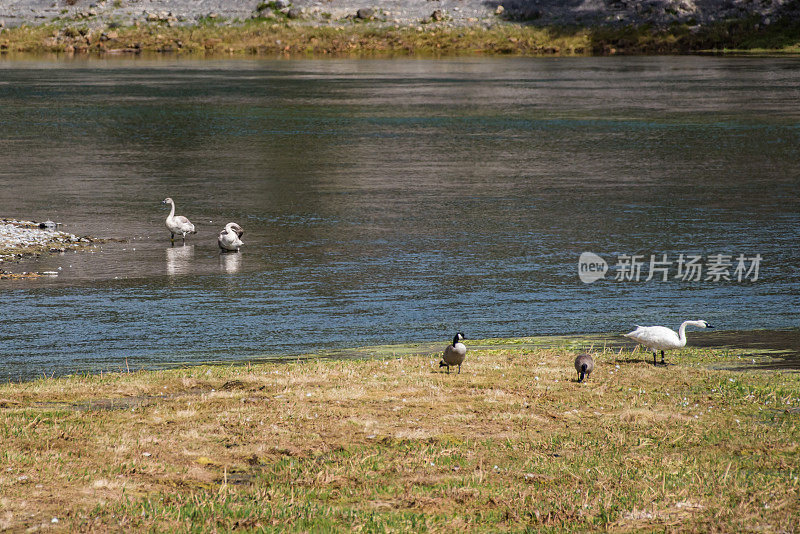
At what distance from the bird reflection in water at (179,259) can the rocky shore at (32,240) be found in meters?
2.88

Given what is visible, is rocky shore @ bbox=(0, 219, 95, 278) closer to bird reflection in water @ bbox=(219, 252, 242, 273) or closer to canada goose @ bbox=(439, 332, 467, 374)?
bird reflection in water @ bbox=(219, 252, 242, 273)

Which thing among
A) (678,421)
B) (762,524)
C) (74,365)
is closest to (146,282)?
(74,365)

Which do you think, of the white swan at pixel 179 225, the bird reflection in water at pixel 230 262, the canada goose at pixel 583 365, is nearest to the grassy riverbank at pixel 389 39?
the white swan at pixel 179 225

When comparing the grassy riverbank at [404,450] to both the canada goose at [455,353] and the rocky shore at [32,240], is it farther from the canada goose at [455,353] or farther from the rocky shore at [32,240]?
the rocky shore at [32,240]

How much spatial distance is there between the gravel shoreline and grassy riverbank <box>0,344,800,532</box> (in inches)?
6342

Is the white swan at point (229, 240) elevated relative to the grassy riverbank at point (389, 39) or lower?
lower

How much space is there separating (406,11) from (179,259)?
520 ft

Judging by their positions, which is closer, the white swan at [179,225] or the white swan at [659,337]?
the white swan at [659,337]

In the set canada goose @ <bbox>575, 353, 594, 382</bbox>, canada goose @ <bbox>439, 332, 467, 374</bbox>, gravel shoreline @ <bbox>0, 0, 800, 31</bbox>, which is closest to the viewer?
canada goose @ <bbox>575, 353, 594, 382</bbox>

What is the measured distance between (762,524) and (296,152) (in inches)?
1767

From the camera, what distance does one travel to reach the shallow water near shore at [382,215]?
23031mm

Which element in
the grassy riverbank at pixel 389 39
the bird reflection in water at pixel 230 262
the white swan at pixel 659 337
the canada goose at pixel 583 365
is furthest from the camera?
the grassy riverbank at pixel 389 39

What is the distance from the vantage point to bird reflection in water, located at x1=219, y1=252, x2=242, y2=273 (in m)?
28.4

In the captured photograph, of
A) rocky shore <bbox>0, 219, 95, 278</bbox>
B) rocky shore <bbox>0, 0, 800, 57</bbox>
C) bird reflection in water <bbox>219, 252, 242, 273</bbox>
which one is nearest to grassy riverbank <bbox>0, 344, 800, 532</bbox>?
bird reflection in water <bbox>219, 252, 242, 273</bbox>
